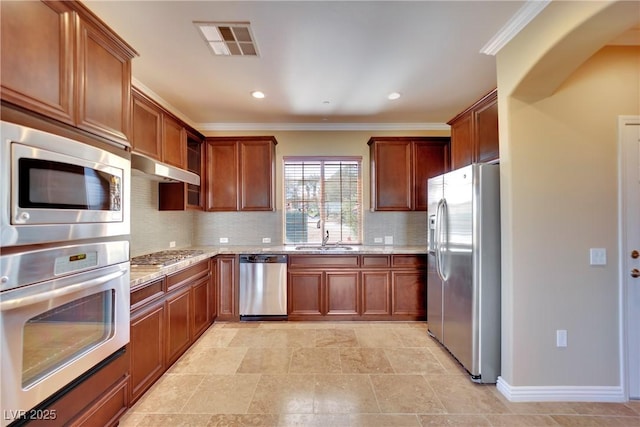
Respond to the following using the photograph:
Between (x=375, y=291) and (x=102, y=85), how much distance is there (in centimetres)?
336

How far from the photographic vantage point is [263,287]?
363 centimetres

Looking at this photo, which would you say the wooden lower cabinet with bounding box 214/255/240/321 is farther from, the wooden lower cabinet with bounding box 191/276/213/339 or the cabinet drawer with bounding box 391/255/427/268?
the cabinet drawer with bounding box 391/255/427/268

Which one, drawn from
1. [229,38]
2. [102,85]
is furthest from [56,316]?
[229,38]

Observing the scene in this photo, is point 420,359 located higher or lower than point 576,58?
lower

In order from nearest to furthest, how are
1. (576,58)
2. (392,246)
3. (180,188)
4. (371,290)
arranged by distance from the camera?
(576,58)
(180,188)
(371,290)
(392,246)

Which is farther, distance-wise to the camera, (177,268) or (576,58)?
(177,268)

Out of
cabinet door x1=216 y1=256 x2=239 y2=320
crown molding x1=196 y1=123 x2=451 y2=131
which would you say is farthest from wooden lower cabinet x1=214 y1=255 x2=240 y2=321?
crown molding x1=196 y1=123 x2=451 y2=131

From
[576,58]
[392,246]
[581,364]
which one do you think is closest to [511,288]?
[581,364]

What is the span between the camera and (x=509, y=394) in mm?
2080

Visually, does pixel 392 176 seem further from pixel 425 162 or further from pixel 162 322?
pixel 162 322

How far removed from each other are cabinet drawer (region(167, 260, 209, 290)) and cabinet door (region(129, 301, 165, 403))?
0.75ft

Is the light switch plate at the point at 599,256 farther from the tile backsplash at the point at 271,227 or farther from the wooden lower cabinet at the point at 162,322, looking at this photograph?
the wooden lower cabinet at the point at 162,322

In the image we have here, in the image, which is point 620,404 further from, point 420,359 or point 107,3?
point 107,3

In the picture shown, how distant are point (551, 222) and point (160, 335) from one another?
10.6 feet
